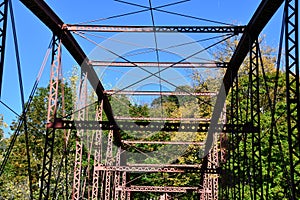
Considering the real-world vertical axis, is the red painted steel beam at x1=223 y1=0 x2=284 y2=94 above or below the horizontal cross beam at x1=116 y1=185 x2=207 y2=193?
above

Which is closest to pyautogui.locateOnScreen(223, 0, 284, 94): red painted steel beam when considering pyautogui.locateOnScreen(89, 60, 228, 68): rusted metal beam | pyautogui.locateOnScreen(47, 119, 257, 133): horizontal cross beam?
pyautogui.locateOnScreen(89, 60, 228, 68): rusted metal beam

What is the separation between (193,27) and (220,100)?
7.20 meters

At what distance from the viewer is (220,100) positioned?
797 inches

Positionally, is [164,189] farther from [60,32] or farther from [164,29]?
[60,32]

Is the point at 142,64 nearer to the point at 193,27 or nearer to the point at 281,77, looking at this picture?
the point at 193,27

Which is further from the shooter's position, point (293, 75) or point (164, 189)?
point (164, 189)

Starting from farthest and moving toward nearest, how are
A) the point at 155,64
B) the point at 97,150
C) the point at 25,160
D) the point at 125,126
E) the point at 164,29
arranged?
1. the point at 25,160
2. the point at 97,150
3. the point at 155,64
4. the point at 125,126
5. the point at 164,29

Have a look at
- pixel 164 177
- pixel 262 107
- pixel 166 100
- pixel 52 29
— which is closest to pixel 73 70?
pixel 166 100

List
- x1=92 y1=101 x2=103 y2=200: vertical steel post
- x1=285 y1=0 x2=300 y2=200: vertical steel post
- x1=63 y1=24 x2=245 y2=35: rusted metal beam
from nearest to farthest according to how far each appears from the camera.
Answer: x1=285 y1=0 x2=300 y2=200: vertical steel post, x1=63 y1=24 x2=245 y2=35: rusted metal beam, x1=92 y1=101 x2=103 y2=200: vertical steel post

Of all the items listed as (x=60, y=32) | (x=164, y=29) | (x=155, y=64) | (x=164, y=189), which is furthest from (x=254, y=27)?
(x=164, y=189)

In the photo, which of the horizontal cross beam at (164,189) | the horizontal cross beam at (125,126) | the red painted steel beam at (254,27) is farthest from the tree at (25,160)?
the red painted steel beam at (254,27)

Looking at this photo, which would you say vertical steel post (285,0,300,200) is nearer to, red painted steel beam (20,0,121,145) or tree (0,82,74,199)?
red painted steel beam (20,0,121,145)

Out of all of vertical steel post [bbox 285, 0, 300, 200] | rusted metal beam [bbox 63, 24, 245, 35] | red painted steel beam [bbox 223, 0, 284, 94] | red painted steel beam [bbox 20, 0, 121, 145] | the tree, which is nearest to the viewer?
vertical steel post [bbox 285, 0, 300, 200]

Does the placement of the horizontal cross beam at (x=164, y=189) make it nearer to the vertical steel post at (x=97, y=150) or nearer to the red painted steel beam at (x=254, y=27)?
the vertical steel post at (x=97, y=150)
